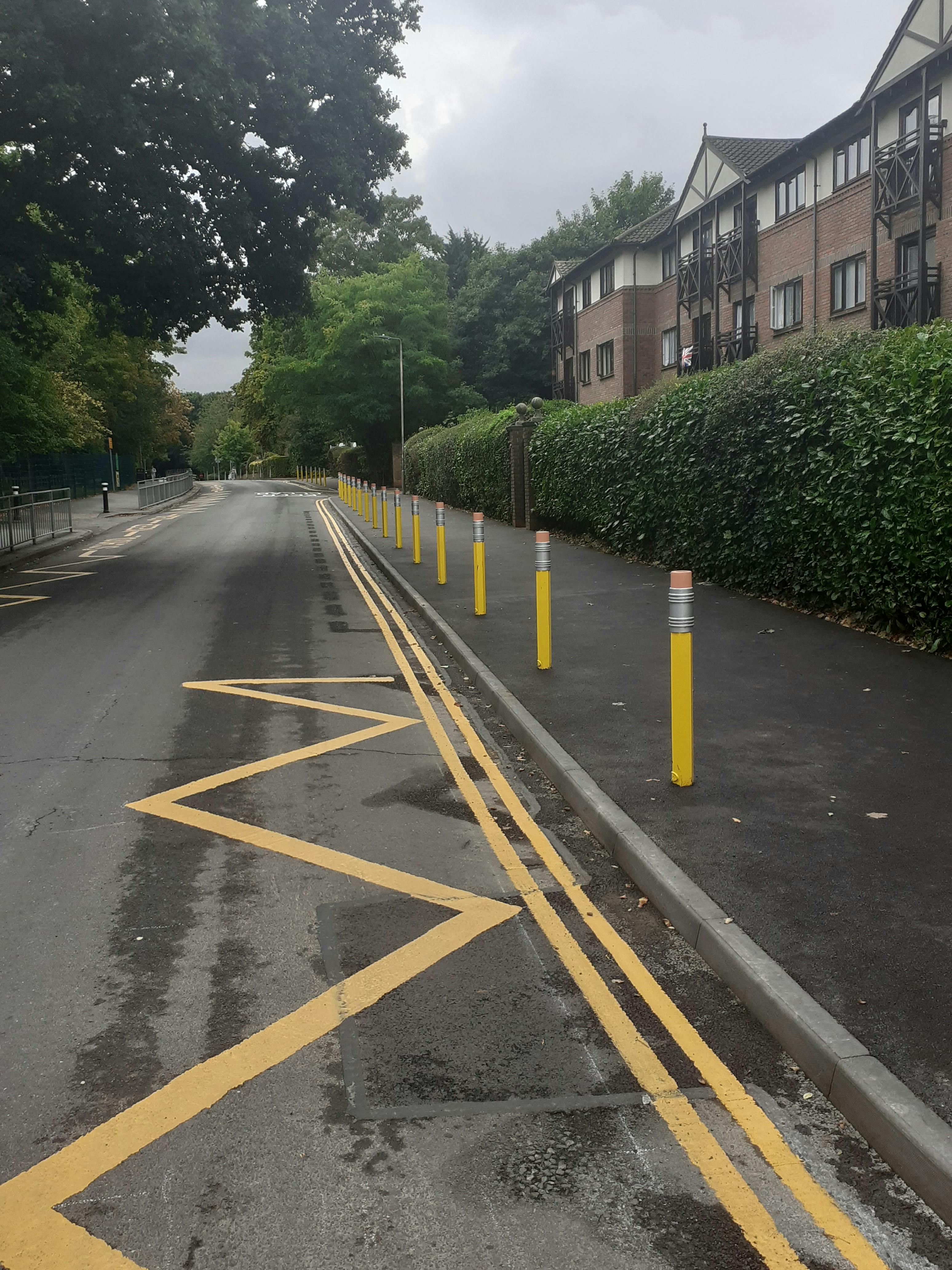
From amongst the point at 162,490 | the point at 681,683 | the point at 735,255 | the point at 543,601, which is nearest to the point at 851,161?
the point at 735,255

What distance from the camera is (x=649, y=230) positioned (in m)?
45.5

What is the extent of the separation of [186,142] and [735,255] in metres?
22.2

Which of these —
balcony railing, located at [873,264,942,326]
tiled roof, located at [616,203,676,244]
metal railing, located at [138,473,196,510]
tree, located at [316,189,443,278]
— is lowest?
metal railing, located at [138,473,196,510]

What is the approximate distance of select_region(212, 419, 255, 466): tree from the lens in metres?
157

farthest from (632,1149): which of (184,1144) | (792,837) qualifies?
(792,837)

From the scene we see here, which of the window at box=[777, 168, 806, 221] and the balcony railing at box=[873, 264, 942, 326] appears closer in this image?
the balcony railing at box=[873, 264, 942, 326]

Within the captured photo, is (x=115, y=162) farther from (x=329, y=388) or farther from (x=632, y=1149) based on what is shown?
(x=329, y=388)

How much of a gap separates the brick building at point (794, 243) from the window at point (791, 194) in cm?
5

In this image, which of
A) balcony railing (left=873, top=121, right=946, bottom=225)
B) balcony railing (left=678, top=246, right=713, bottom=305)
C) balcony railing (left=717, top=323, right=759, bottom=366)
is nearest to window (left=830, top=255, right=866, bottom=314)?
balcony railing (left=873, top=121, right=946, bottom=225)

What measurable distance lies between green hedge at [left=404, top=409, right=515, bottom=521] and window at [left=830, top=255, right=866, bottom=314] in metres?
9.39

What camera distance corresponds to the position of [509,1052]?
146 inches

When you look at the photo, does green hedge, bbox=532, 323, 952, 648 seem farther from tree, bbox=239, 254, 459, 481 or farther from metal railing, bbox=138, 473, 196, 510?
tree, bbox=239, 254, 459, 481

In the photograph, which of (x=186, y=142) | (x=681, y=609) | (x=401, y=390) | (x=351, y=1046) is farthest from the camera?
(x=401, y=390)

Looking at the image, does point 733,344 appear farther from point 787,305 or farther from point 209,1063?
point 209,1063
